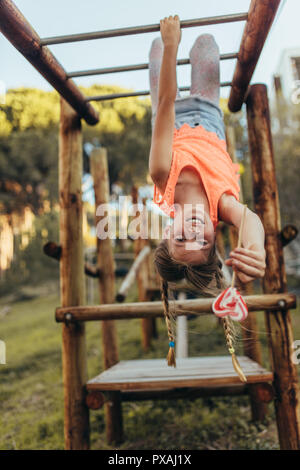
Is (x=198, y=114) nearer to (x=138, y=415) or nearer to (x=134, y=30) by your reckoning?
(x=134, y=30)

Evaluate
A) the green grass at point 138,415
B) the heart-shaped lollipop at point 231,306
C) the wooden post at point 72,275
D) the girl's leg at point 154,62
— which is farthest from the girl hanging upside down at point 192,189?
the wooden post at point 72,275

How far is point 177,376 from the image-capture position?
96.0 inches

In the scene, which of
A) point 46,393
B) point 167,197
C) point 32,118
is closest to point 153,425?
point 46,393

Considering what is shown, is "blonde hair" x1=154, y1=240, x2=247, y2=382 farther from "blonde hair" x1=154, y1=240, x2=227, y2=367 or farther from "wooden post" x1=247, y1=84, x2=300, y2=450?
"wooden post" x1=247, y1=84, x2=300, y2=450

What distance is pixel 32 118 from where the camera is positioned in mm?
9898

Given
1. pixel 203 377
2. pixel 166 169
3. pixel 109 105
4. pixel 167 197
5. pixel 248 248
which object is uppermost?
pixel 109 105

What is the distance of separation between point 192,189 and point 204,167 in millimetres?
112

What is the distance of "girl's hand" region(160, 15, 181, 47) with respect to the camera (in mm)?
1415

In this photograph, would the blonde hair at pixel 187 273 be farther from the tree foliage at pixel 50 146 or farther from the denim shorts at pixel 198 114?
the tree foliage at pixel 50 146

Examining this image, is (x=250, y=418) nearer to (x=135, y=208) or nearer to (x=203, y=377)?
(x=203, y=377)

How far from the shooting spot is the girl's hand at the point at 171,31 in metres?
1.42

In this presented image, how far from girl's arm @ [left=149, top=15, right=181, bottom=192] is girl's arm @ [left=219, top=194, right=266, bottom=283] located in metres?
0.31

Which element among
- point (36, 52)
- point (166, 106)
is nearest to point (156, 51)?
point (36, 52)
